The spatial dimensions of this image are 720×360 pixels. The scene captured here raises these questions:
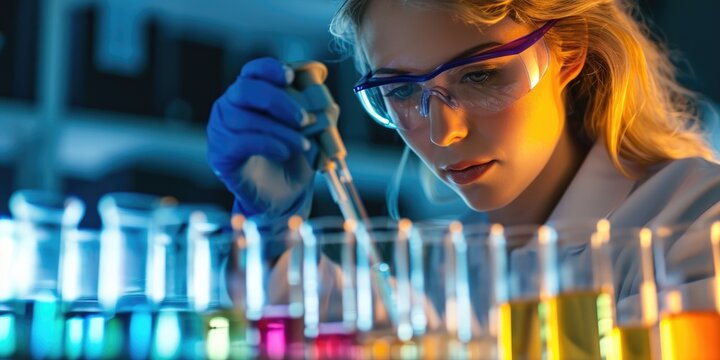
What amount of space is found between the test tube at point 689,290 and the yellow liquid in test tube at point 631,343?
0.5 inches

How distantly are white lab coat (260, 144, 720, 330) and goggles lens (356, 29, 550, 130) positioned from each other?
0.25 metres

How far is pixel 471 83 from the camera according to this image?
3.28ft

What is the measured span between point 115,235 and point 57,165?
5.42ft

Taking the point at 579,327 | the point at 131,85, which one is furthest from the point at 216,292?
the point at 131,85

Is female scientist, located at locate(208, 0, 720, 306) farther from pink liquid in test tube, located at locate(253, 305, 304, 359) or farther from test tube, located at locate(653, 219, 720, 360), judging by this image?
pink liquid in test tube, located at locate(253, 305, 304, 359)

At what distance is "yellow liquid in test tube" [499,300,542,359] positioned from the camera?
672mm

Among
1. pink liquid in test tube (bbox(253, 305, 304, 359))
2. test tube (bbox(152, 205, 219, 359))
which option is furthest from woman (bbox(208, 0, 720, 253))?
pink liquid in test tube (bbox(253, 305, 304, 359))

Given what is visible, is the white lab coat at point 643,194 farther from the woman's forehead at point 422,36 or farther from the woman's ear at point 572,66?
the woman's forehead at point 422,36

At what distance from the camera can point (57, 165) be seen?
2422 millimetres

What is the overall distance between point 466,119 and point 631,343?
0.43 m

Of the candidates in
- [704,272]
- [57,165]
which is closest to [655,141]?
[704,272]

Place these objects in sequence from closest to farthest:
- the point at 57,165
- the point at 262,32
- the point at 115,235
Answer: the point at 115,235 < the point at 57,165 < the point at 262,32

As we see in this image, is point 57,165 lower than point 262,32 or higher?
lower

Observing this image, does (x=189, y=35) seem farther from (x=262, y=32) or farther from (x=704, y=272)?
(x=704, y=272)
